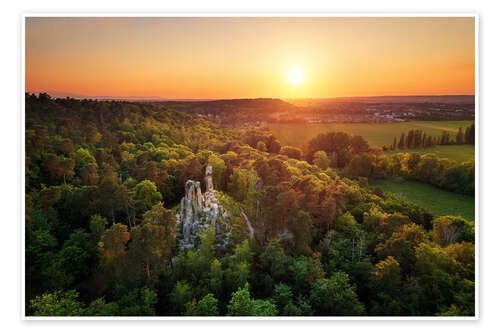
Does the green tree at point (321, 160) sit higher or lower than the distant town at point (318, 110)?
lower

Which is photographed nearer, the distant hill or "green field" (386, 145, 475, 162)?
"green field" (386, 145, 475, 162)

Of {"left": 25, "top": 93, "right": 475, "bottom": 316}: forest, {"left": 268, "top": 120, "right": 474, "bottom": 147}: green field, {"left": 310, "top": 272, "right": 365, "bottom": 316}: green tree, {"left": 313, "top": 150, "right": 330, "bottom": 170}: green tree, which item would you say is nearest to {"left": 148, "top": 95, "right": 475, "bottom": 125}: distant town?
{"left": 268, "top": 120, "right": 474, "bottom": 147}: green field

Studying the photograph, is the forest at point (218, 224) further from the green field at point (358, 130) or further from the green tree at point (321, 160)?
the green field at point (358, 130)

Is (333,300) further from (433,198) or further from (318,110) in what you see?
(433,198)

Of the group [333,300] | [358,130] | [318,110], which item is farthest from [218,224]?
[358,130]

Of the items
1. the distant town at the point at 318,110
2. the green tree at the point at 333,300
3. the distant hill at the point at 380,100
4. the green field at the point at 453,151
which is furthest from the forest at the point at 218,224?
the distant hill at the point at 380,100

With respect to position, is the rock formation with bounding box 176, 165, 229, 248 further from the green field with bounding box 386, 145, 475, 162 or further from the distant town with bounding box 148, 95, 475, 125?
the green field with bounding box 386, 145, 475, 162
